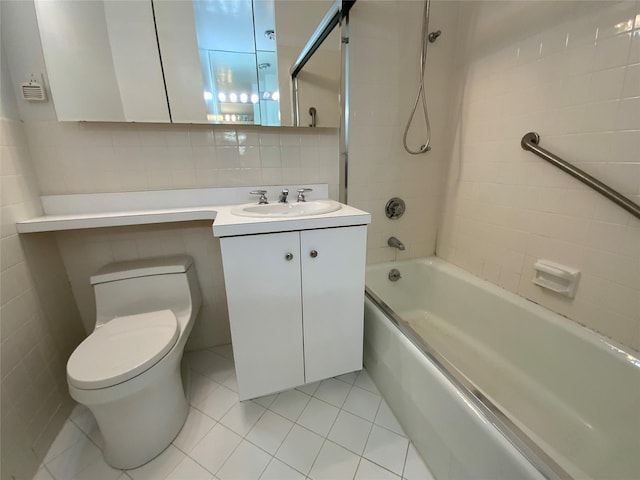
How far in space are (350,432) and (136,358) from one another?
33.7 inches

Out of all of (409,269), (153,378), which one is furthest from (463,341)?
(153,378)

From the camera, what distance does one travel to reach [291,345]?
1062 millimetres

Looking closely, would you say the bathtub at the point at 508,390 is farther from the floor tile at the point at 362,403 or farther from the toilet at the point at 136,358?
the toilet at the point at 136,358

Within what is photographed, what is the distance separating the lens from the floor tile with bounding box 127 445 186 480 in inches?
36.9

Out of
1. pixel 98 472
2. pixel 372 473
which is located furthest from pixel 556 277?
pixel 98 472

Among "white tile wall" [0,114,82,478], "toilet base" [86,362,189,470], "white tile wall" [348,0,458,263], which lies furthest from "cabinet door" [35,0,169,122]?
"toilet base" [86,362,189,470]

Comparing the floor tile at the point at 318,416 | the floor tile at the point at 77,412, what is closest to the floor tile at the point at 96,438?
the floor tile at the point at 77,412

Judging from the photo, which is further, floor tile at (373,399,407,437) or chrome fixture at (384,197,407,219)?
chrome fixture at (384,197,407,219)

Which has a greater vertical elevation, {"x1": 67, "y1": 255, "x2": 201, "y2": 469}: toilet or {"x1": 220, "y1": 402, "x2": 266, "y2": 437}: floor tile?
{"x1": 67, "y1": 255, "x2": 201, "y2": 469}: toilet

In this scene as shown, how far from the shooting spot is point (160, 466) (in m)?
0.97

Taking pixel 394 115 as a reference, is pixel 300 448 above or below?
below

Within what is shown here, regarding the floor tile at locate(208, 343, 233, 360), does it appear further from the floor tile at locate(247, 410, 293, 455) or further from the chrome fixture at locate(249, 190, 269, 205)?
the chrome fixture at locate(249, 190, 269, 205)

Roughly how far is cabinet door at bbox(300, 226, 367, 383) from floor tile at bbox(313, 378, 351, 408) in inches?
6.5

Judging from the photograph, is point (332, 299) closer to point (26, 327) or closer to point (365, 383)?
point (365, 383)
